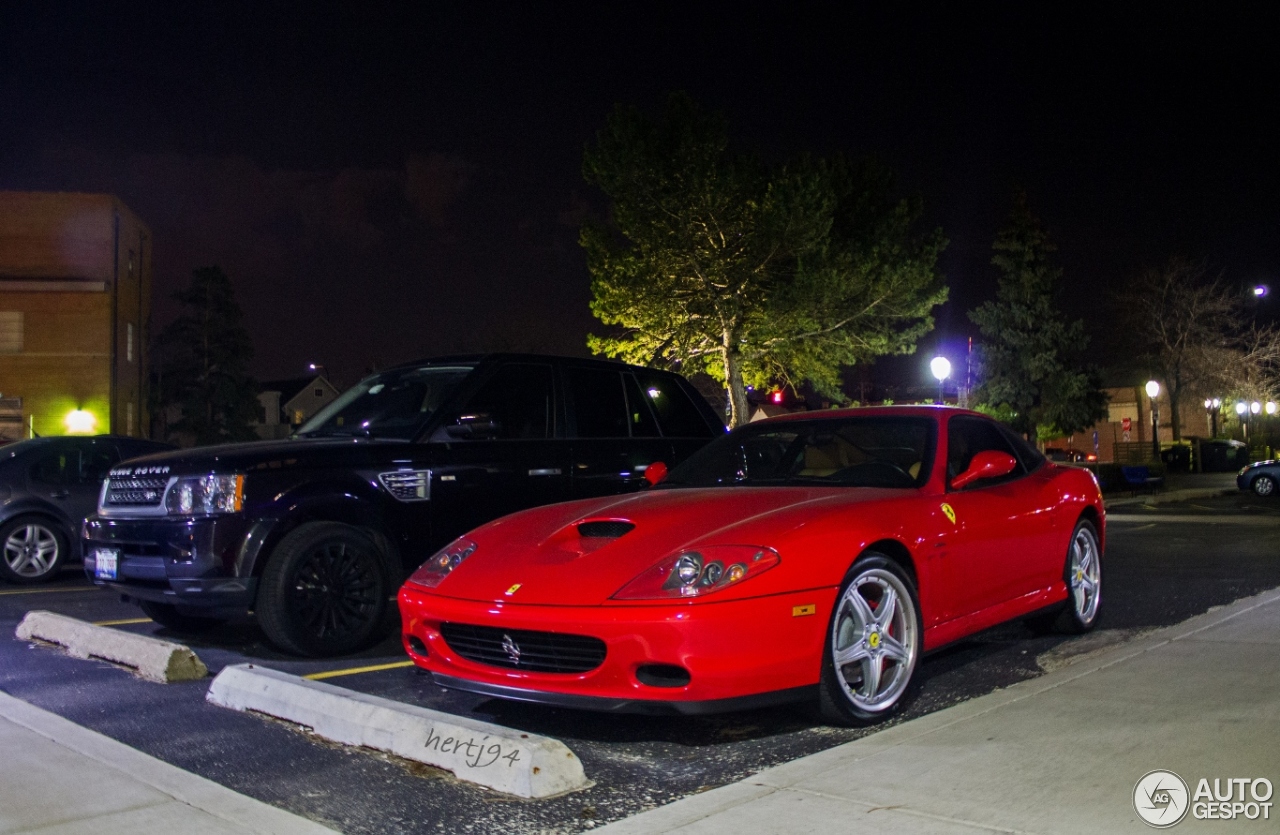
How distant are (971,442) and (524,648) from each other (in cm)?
308

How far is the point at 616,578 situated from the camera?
14.0 ft

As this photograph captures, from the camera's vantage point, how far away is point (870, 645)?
457 centimetres

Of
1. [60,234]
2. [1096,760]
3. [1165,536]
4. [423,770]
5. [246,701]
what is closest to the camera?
[1096,760]

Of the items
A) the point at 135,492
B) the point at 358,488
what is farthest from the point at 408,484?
the point at 135,492

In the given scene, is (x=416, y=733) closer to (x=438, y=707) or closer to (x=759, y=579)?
(x=438, y=707)

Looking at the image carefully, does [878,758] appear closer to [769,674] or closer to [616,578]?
[769,674]

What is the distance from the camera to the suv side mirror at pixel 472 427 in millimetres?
6707

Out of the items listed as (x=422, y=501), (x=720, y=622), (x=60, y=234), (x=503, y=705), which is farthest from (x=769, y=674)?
(x=60, y=234)

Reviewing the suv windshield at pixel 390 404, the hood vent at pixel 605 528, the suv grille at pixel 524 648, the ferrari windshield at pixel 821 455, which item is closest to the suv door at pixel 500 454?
the suv windshield at pixel 390 404

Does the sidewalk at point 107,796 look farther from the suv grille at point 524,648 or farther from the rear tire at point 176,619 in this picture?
the rear tire at point 176,619

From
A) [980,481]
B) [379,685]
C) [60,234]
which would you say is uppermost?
[60,234]

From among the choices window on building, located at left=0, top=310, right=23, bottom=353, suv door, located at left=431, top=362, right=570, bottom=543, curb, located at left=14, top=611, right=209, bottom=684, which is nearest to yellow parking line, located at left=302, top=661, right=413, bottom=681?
curb, located at left=14, top=611, right=209, bottom=684

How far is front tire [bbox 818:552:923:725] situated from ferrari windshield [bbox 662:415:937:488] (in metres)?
0.70

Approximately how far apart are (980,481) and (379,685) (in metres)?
3.26
